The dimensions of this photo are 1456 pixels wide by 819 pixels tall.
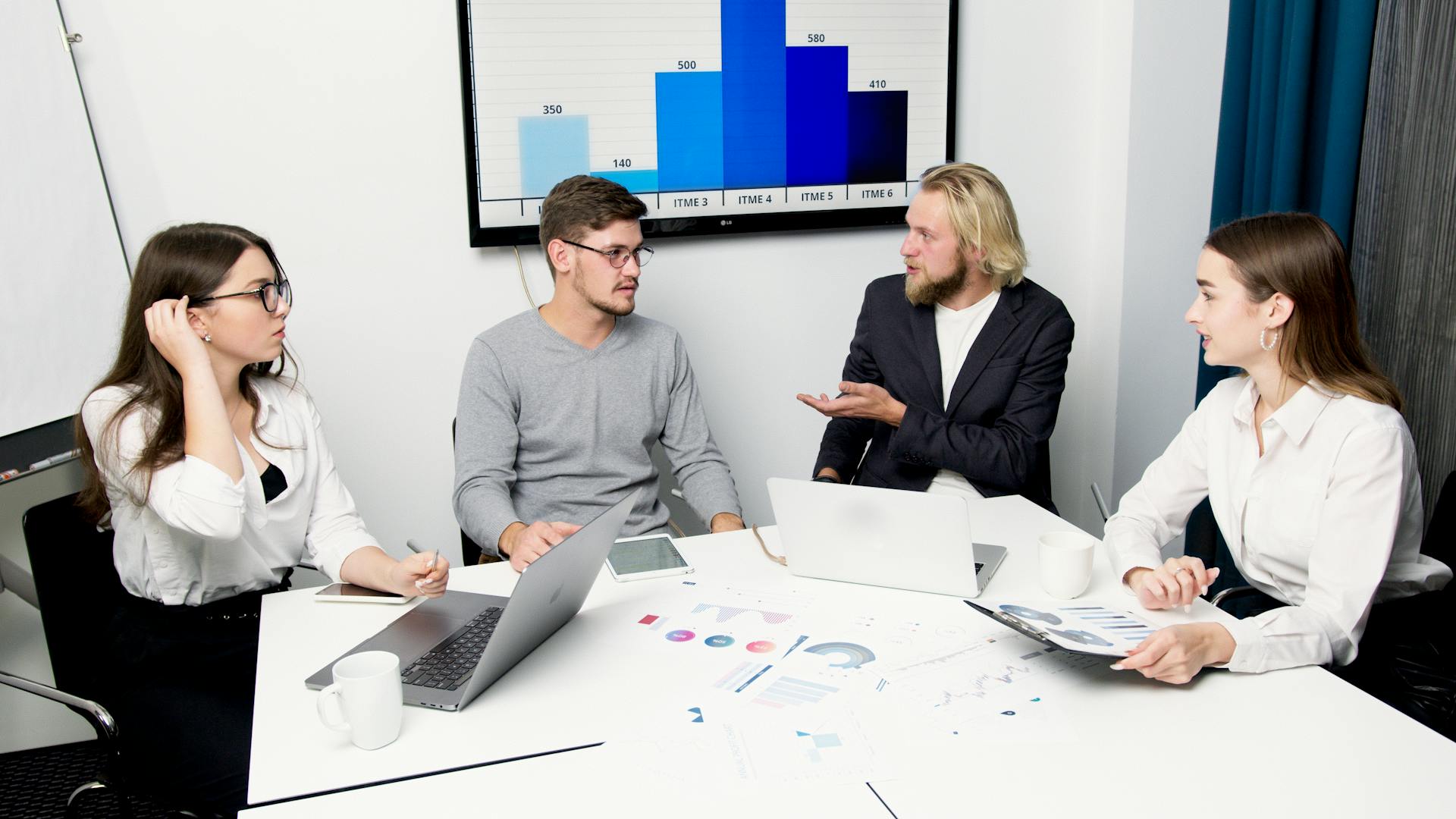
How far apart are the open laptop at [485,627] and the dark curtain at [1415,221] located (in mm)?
1721

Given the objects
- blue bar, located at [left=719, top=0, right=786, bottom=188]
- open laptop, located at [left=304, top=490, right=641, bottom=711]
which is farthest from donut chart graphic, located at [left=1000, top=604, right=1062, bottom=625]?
blue bar, located at [left=719, top=0, right=786, bottom=188]

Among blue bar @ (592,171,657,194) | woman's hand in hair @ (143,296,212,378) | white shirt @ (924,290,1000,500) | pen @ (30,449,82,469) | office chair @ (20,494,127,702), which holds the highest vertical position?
blue bar @ (592,171,657,194)

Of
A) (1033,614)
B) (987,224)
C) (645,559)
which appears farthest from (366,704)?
(987,224)

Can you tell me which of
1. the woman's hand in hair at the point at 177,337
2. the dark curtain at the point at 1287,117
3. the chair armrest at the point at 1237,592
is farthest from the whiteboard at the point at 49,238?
the dark curtain at the point at 1287,117

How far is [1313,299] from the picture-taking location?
1702 millimetres

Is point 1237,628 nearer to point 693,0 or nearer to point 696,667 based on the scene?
point 696,667

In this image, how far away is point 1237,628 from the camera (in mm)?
1356

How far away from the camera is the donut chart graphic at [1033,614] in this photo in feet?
4.74

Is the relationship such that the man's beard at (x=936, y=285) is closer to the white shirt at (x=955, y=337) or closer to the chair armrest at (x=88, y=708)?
the white shirt at (x=955, y=337)

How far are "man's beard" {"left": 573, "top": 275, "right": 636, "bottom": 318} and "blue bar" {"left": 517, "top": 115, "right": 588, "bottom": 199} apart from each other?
49 centimetres

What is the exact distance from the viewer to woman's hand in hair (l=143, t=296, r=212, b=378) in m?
1.75

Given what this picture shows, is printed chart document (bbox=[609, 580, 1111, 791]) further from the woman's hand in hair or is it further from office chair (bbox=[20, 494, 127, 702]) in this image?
office chair (bbox=[20, 494, 127, 702])

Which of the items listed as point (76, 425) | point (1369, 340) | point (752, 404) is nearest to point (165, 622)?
point (76, 425)

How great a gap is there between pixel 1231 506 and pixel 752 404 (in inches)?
60.4
